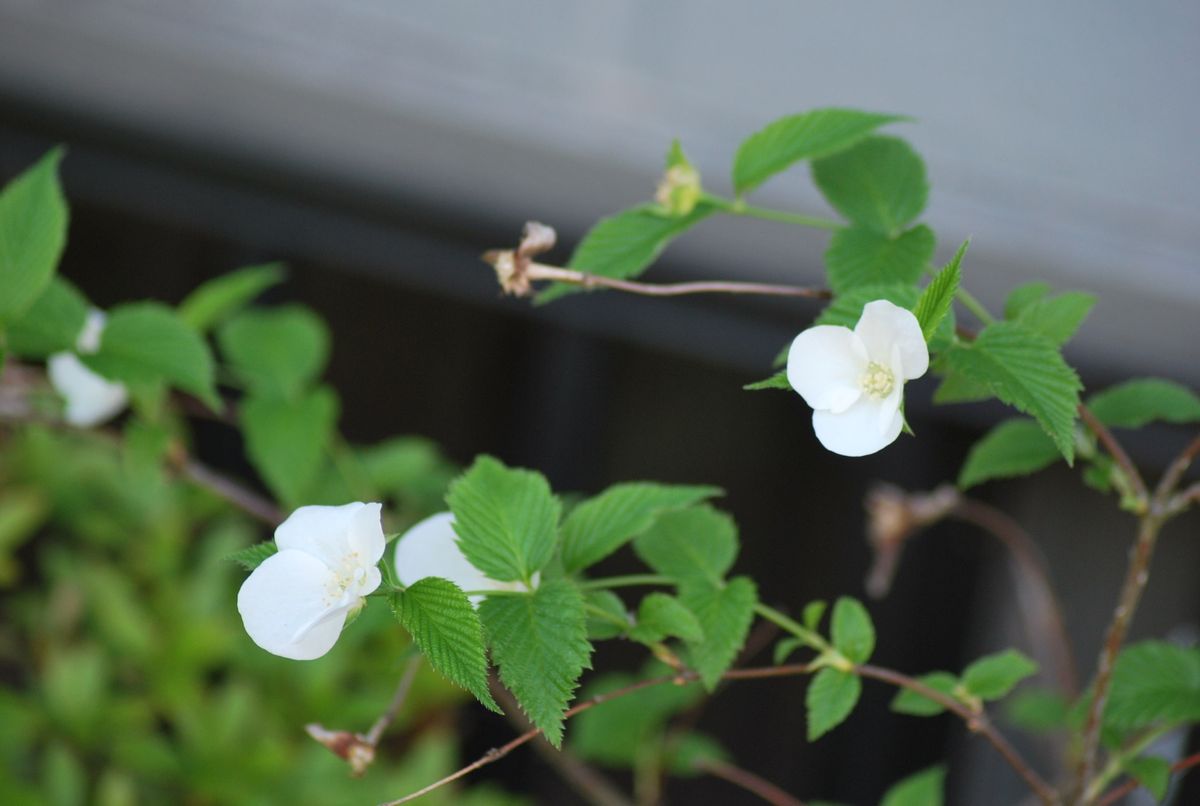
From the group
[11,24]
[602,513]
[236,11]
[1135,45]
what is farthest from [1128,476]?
[11,24]

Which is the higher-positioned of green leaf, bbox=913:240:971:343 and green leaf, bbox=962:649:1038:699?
green leaf, bbox=913:240:971:343

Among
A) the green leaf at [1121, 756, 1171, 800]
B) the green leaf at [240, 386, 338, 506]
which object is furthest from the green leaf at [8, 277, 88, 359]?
the green leaf at [1121, 756, 1171, 800]

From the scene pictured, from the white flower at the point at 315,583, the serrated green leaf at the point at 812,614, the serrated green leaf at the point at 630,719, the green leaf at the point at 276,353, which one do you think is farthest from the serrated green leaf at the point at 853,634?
the green leaf at the point at 276,353

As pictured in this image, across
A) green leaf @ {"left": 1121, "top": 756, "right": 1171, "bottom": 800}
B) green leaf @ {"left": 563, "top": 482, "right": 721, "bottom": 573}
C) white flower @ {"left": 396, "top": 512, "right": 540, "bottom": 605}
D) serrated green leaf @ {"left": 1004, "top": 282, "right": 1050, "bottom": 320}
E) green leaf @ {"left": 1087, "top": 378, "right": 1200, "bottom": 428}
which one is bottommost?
green leaf @ {"left": 1121, "top": 756, "right": 1171, "bottom": 800}

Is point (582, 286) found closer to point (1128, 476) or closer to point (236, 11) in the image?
point (1128, 476)

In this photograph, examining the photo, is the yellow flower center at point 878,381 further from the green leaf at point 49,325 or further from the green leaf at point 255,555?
the green leaf at point 49,325

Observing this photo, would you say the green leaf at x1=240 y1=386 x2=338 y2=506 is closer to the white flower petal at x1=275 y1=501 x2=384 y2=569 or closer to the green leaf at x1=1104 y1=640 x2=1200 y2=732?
the white flower petal at x1=275 y1=501 x2=384 y2=569
